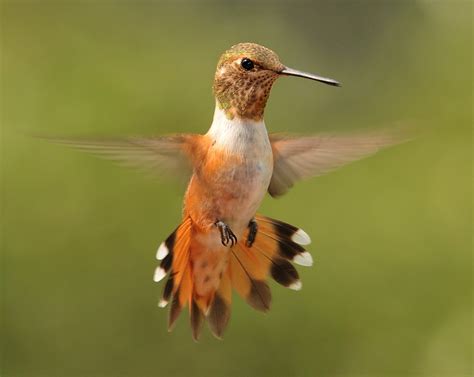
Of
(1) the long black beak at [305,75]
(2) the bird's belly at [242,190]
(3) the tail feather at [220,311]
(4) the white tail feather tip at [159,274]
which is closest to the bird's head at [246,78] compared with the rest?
(1) the long black beak at [305,75]

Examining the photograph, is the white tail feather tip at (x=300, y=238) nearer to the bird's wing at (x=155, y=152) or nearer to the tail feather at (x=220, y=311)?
the tail feather at (x=220, y=311)

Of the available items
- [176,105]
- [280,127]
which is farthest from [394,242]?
[176,105]

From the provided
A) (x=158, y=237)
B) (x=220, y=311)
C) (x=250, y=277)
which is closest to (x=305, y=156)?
(x=250, y=277)

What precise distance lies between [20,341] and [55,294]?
0.25 m

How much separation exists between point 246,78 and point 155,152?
29 cm

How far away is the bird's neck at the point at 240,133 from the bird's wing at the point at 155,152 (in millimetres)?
92

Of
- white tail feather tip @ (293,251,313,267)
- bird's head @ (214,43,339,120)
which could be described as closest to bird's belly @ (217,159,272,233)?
bird's head @ (214,43,339,120)

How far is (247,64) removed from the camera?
1519 mm

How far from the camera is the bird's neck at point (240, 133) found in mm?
1625

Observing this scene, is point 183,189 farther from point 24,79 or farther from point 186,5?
point 186,5

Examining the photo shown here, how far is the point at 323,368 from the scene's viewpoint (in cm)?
334

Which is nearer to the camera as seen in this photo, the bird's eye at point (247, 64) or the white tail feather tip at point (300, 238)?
the bird's eye at point (247, 64)

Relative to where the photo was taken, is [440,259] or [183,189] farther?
[440,259]

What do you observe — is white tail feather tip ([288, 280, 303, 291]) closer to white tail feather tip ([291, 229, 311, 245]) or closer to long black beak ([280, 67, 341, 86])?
white tail feather tip ([291, 229, 311, 245])
